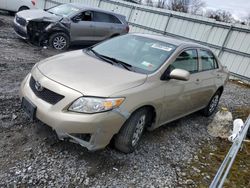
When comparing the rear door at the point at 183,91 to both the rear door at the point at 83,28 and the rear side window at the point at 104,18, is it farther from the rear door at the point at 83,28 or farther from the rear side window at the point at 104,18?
the rear side window at the point at 104,18

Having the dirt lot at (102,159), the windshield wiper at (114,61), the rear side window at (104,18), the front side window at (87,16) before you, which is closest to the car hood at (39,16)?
the front side window at (87,16)

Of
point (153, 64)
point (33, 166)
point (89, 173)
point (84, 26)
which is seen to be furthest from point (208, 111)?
A: point (84, 26)

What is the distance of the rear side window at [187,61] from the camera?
14.5 feet

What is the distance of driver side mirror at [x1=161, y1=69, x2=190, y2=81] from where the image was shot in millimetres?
3949

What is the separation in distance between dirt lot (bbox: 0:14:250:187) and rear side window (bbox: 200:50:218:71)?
1.27m

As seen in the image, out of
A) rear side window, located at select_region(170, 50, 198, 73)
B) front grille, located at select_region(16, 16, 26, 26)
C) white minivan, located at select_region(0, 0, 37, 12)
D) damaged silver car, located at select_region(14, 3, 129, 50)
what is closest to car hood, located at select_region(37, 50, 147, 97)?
rear side window, located at select_region(170, 50, 198, 73)

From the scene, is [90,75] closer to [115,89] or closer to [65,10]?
[115,89]

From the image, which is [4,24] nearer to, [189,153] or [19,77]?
[19,77]

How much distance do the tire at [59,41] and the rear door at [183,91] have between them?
5.67 meters

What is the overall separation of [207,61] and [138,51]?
72.0 inches

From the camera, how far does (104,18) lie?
10.9 metres

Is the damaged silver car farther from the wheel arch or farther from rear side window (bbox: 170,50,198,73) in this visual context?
the wheel arch

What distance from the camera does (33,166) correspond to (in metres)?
3.26

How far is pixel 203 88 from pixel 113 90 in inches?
100
